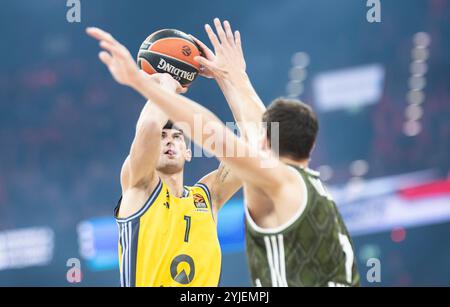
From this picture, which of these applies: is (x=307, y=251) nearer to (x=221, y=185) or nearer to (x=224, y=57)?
(x=224, y=57)

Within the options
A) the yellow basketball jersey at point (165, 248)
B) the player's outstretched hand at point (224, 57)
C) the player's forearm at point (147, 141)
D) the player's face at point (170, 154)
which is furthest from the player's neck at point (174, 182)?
the player's outstretched hand at point (224, 57)

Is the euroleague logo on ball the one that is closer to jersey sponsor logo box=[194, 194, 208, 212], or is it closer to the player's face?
the player's face

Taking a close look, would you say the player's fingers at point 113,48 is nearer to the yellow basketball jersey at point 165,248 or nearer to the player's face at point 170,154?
the yellow basketball jersey at point 165,248

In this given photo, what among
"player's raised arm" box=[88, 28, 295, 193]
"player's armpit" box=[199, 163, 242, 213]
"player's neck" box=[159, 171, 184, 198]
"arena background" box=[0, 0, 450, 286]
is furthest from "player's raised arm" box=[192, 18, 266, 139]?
"arena background" box=[0, 0, 450, 286]

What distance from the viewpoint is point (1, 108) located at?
43.8 feet

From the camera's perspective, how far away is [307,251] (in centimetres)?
318

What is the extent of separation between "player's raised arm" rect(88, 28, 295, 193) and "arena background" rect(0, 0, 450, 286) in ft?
31.5

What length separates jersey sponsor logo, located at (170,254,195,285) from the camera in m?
4.82
